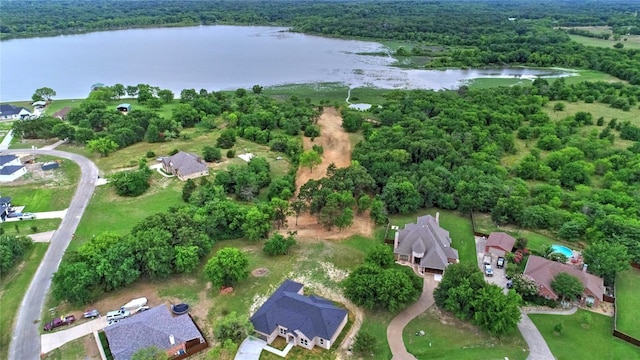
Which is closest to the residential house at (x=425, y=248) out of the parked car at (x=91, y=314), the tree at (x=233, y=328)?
the tree at (x=233, y=328)

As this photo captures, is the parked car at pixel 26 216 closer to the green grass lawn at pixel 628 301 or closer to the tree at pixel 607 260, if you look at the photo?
the tree at pixel 607 260

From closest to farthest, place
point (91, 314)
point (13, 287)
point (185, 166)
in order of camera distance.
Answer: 1. point (91, 314)
2. point (13, 287)
3. point (185, 166)

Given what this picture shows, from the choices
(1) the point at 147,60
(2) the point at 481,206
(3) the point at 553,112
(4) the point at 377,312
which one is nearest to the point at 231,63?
(1) the point at 147,60

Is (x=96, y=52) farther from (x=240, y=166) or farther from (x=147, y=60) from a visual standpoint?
(x=240, y=166)

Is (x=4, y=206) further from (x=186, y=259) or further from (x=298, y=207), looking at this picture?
(x=298, y=207)

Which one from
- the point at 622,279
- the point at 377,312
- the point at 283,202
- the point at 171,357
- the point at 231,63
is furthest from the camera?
the point at 231,63

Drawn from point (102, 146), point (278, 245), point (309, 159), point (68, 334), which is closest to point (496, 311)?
point (278, 245)

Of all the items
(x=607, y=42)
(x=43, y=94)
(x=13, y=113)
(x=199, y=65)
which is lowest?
(x=13, y=113)
